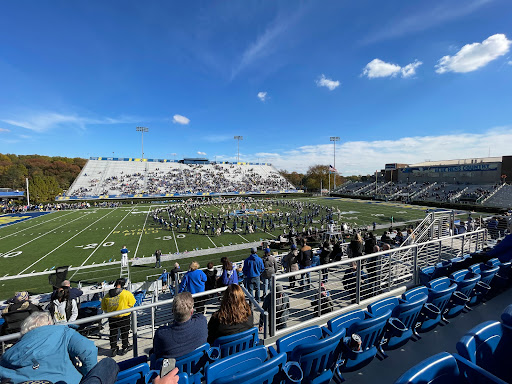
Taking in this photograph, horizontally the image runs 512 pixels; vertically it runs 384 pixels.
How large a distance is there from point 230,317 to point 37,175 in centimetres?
7078

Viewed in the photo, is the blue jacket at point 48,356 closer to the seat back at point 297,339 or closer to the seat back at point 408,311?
the seat back at point 297,339

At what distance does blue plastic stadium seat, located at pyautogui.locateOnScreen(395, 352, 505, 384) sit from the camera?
1604mm

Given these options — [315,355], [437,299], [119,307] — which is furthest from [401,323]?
[119,307]

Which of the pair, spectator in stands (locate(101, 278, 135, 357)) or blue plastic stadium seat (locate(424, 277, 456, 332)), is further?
spectator in stands (locate(101, 278, 135, 357))

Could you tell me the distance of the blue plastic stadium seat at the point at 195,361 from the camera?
2441mm

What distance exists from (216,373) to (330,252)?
20.6 ft

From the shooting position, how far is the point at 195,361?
2584 mm

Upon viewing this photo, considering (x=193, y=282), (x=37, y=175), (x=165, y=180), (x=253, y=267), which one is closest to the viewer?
(x=193, y=282)

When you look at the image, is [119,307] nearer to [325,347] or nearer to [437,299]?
[325,347]

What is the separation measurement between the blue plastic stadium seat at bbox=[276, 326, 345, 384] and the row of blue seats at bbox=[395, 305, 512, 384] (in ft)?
3.23

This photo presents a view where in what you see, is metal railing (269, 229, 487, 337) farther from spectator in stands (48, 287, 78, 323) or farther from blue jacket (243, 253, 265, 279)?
spectator in stands (48, 287, 78, 323)

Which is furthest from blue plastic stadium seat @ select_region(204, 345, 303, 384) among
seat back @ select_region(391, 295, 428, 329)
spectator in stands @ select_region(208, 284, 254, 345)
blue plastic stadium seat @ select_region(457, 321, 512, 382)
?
seat back @ select_region(391, 295, 428, 329)

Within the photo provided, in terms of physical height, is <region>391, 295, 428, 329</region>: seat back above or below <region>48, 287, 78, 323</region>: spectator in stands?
above

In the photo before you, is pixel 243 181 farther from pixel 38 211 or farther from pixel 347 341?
pixel 347 341
